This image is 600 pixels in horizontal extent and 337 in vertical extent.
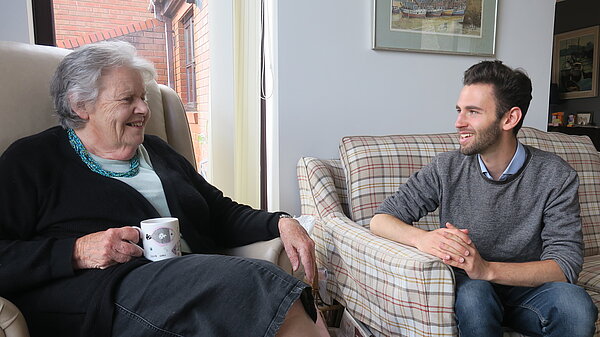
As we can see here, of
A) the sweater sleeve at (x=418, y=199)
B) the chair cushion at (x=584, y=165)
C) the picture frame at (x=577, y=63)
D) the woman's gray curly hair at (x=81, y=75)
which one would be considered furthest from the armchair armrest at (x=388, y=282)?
the picture frame at (x=577, y=63)

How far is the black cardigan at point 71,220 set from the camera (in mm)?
972

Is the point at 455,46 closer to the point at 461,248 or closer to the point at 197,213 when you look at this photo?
the point at 461,248

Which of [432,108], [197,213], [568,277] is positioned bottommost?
[568,277]

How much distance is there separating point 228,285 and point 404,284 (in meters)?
0.48

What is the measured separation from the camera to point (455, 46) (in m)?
2.17

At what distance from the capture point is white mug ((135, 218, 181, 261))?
1010 millimetres

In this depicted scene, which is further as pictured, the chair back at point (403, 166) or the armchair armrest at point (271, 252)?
the chair back at point (403, 166)

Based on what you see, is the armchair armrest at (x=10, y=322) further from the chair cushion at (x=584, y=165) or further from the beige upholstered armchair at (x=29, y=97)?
the chair cushion at (x=584, y=165)

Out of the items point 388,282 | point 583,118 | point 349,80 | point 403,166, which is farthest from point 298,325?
point 583,118

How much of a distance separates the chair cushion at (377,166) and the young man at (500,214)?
220 mm

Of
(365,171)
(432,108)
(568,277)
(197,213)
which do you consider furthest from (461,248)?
(432,108)

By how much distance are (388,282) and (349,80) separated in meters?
1.08

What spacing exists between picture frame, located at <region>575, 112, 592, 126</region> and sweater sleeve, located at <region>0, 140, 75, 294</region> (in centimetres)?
552

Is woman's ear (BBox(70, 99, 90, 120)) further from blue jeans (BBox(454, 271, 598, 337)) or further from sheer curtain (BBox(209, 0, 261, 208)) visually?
blue jeans (BBox(454, 271, 598, 337))
